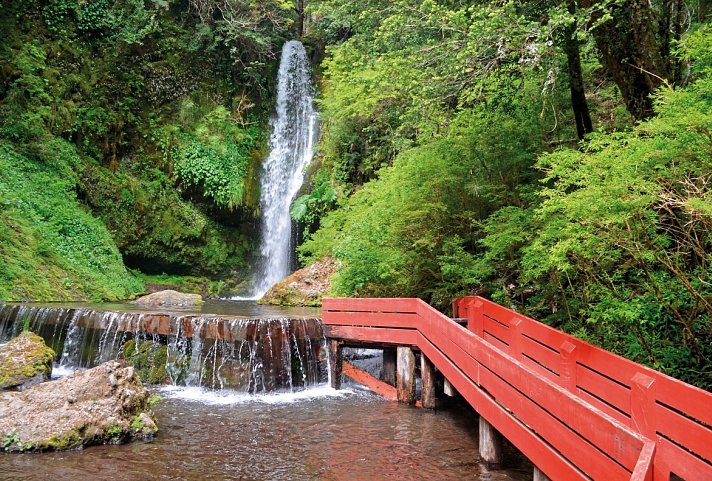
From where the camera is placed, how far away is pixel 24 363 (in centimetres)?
864

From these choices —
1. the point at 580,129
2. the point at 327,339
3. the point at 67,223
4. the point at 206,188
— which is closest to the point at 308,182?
the point at 206,188

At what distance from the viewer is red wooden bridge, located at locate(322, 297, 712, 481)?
3.13 metres

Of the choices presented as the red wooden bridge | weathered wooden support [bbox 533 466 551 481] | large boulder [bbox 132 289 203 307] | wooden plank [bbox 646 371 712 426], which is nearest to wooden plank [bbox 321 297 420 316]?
the red wooden bridge

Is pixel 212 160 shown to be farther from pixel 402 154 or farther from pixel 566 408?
pixel 566 408

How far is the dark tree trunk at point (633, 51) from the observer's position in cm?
720

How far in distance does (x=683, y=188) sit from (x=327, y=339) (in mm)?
6522

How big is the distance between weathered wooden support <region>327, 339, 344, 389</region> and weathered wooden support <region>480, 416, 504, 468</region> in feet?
14.0

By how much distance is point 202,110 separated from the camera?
21.6 metres

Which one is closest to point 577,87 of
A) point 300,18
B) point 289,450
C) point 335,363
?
point 335,363

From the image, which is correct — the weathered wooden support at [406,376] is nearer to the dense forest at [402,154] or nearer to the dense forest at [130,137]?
the dense forest at [402,154]

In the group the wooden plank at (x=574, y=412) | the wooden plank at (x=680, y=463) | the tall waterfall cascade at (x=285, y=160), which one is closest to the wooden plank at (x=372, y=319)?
the wooden plank at (x=574, y=412)

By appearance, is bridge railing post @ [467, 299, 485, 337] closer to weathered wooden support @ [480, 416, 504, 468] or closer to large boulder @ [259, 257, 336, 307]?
weathered wooden support @ [480, 416, 504, 468]

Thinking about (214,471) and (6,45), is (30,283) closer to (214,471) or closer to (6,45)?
(6,45)

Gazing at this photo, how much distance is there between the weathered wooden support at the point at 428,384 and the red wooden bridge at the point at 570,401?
15 millimetres
